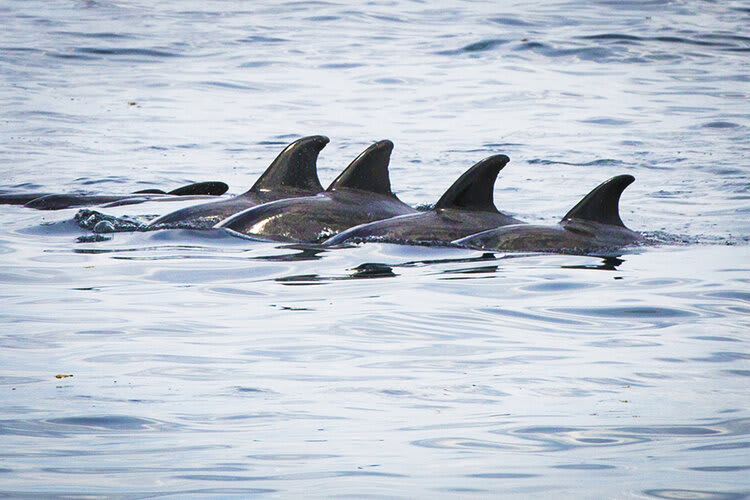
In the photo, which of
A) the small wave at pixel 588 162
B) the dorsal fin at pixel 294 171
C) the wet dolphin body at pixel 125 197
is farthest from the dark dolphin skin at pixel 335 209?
the small wave at pixel 588 162

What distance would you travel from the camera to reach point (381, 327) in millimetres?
7836

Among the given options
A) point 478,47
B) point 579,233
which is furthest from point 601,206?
point 478,47

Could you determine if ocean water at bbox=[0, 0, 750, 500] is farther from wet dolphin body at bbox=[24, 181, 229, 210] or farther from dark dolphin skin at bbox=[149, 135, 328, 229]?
dark dolphin skin at bbox=[149, 135, 328, 229]

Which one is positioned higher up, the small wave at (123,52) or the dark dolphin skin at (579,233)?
the dark dolphin skin at (579,233)

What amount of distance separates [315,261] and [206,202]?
288 centimetres

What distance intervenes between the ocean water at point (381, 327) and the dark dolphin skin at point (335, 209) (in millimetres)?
396

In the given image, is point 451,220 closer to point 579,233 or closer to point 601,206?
point 579,233

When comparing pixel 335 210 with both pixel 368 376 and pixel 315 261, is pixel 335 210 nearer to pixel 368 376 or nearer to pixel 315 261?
pixel 315 261

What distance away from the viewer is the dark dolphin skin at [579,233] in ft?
35.5

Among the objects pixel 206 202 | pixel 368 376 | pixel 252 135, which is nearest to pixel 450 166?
pixel 252 135

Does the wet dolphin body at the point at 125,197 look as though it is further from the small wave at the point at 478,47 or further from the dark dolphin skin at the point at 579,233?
the small wave at the point at 478,47

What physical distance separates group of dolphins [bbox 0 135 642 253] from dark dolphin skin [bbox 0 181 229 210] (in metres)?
1.74

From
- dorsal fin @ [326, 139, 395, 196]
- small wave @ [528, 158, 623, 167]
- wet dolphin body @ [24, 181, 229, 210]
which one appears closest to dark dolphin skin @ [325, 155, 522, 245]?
dorsal fin @ [326, 139, 395, 196]

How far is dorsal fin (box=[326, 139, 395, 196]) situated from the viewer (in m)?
11.6
